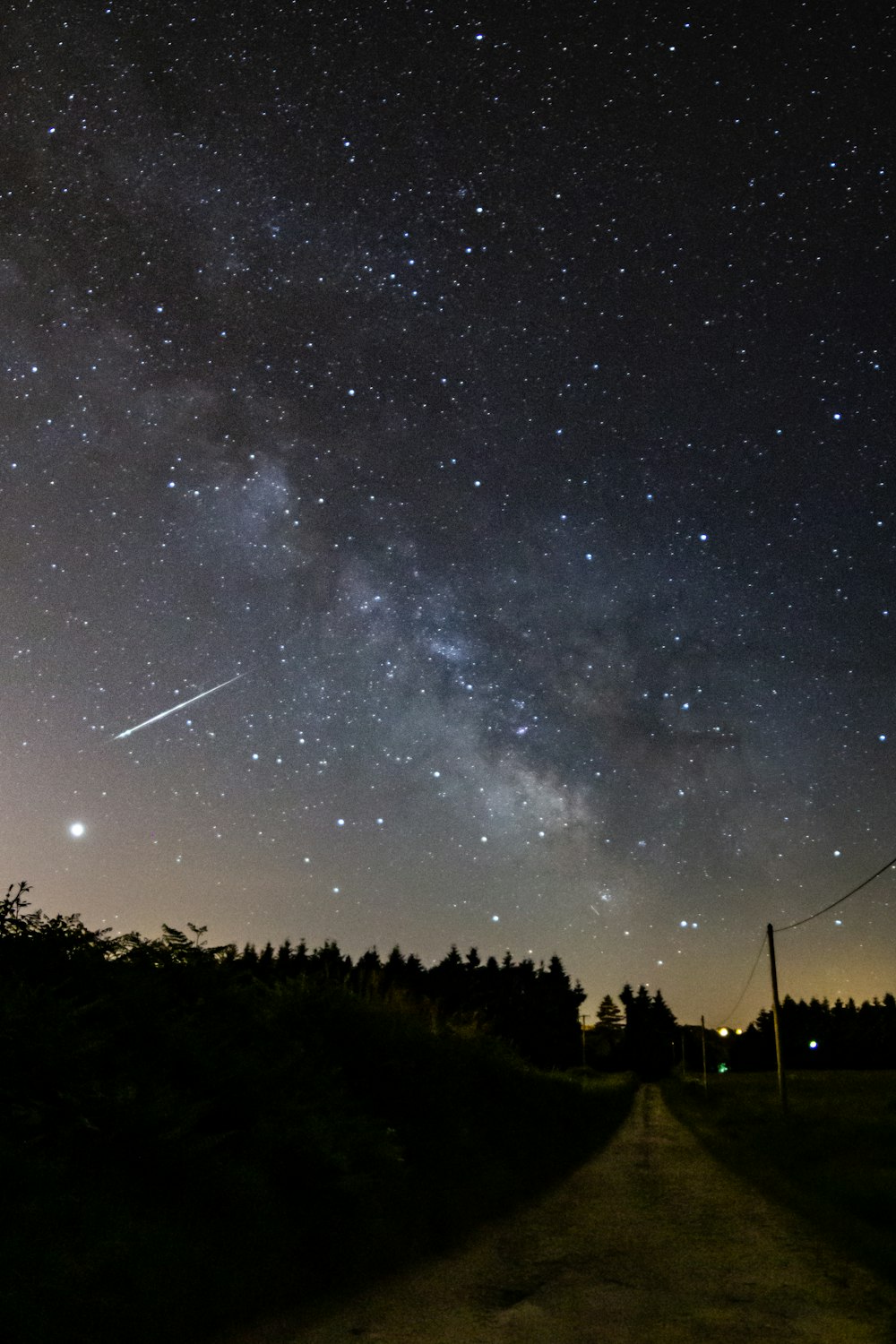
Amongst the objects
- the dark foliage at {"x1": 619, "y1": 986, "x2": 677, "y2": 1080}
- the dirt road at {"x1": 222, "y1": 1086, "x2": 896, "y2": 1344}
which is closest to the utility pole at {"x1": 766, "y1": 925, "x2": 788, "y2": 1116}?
the dirt road at {"x1": 222, "y1": 1086, "x2": 896, "y2": 1344}

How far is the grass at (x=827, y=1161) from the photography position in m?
10.0

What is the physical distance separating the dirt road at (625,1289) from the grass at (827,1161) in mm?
545

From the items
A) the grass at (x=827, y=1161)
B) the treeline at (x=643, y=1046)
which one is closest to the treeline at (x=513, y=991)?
the treeline at (x=643, y=1046)

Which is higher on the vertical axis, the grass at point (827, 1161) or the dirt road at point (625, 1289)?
the dirt road at point (625, 1289)

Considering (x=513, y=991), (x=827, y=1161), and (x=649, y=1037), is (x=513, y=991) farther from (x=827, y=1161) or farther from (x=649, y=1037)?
(x=827, y=1161)

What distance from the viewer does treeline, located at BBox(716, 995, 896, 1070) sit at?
129 m

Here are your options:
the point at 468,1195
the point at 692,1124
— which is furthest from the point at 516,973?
the point at 468,1195

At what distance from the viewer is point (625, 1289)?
686cm

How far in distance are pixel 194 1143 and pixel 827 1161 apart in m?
17.0

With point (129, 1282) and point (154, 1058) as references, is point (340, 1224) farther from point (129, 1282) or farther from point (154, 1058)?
point (129, 1282)

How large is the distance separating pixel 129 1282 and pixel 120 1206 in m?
0.38

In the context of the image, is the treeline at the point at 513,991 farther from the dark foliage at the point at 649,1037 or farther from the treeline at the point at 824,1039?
the treeline at the point at 824,1039

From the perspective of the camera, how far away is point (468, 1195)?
990cm

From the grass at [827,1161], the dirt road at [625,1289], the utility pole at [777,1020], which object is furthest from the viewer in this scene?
the utility pole at [777,1020]
